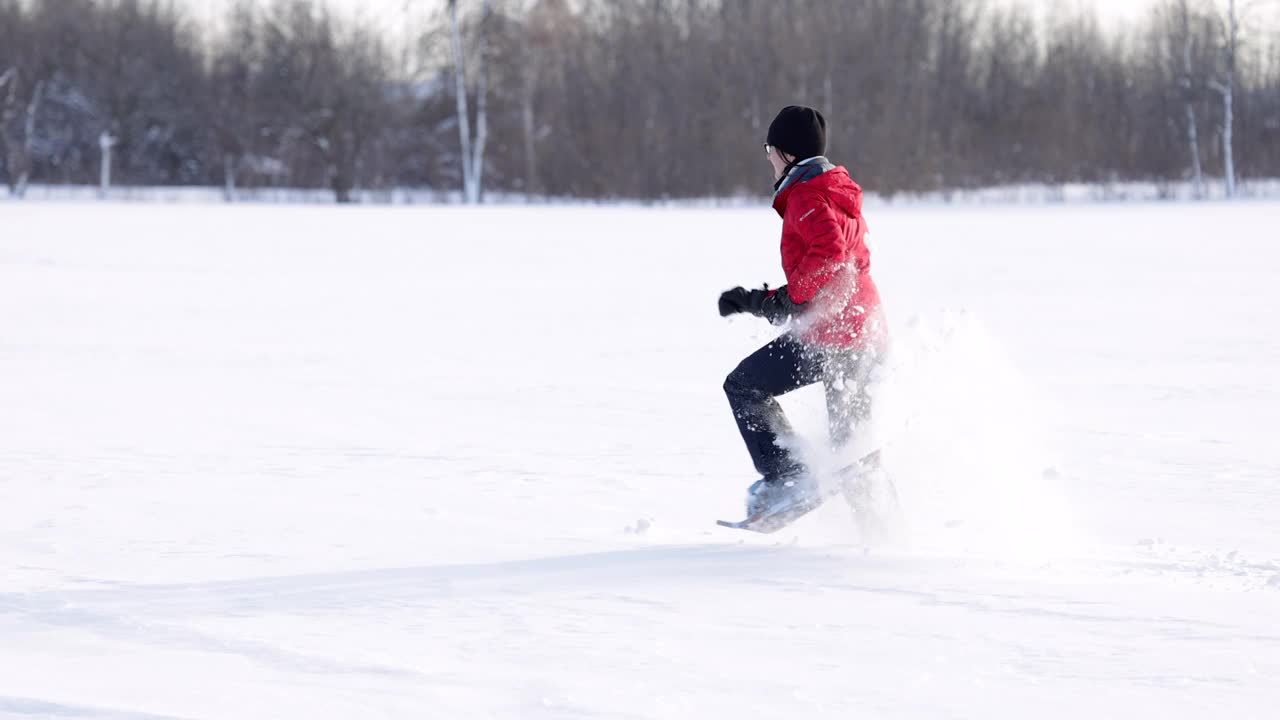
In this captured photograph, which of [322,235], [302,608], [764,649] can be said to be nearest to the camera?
[764,649]

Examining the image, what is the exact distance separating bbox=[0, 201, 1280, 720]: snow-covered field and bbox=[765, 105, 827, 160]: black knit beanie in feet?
2.48

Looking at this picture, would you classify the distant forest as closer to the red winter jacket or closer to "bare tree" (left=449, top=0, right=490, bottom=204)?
"bare tree" (left=449, top=0, right=490, bottom=204)

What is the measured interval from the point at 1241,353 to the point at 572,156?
114 feet

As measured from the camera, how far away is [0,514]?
4.99m

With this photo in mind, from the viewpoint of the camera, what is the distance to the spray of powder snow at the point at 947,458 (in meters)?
4.53

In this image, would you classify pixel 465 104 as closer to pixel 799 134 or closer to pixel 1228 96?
pixel 1228 96

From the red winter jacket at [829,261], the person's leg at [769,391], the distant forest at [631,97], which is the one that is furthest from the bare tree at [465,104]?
the red winter jacket at [829,261]

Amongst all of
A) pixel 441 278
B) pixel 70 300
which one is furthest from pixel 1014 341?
pixel 70 300

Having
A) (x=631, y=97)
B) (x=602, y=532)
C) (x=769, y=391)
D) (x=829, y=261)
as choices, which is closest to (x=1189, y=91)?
(x=631, y=97)

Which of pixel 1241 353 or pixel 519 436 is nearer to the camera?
pixel 519 436

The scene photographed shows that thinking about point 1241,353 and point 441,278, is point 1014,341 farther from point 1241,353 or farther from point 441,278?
point 441,278

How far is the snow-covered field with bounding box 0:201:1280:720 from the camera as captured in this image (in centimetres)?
324

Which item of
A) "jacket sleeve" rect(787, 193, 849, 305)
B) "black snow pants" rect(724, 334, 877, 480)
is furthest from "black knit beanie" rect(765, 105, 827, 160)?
"black snow pants" rect(724, 334, 877, 480)

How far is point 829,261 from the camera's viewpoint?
4.01 metres
